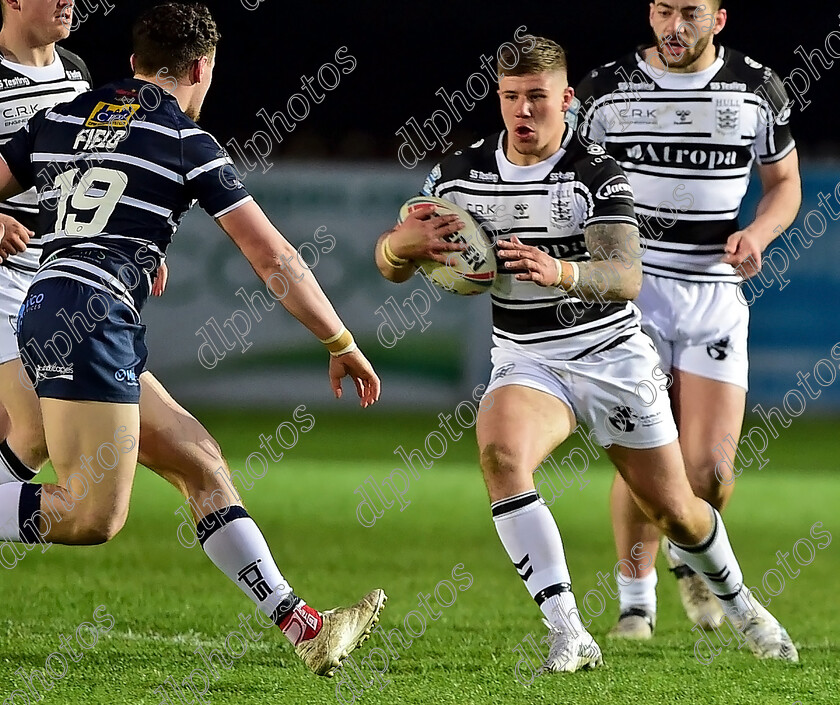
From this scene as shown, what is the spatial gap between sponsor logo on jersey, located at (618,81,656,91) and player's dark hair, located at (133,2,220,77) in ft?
6.56

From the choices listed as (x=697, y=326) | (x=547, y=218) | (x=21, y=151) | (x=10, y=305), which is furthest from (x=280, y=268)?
(x=697, y=326)

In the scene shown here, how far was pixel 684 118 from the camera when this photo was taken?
208 inches

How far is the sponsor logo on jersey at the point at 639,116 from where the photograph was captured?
5.31m

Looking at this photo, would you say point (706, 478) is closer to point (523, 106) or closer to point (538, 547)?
point (538, 547)

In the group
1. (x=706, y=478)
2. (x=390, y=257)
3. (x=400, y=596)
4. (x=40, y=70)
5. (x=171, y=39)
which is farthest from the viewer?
(x=400, y=596)

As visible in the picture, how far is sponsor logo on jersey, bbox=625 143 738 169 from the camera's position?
17.3 ft

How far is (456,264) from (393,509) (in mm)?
4528

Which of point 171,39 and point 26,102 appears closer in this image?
point 171,39

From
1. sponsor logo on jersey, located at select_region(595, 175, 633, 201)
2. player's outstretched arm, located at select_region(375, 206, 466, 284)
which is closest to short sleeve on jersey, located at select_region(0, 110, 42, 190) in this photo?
player's outstretched arm, located at select_region(375, 206, 466, 284)

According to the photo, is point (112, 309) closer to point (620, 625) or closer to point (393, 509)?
point (620, 625)

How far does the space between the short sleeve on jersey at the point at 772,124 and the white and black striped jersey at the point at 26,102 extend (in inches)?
105

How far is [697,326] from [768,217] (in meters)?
→ 0.52

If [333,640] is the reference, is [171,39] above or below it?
above

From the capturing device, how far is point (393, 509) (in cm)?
865
